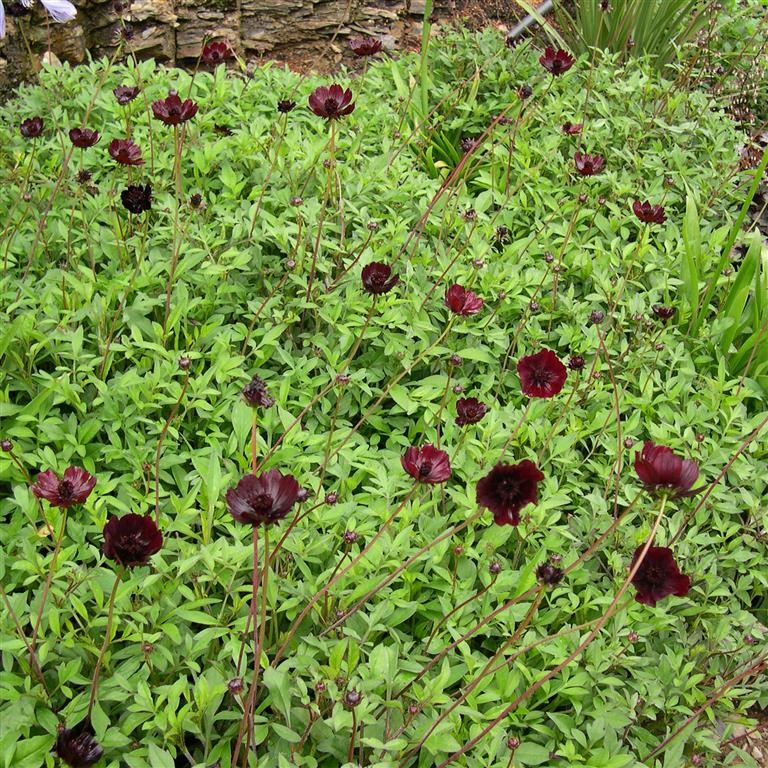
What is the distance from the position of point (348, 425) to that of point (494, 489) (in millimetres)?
942

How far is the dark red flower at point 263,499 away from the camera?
123cm

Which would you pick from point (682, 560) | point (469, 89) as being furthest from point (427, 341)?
point (469, 89)

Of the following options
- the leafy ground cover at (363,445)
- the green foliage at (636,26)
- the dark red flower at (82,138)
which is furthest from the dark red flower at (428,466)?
the green foliage at (636,26)

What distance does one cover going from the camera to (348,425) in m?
2.23

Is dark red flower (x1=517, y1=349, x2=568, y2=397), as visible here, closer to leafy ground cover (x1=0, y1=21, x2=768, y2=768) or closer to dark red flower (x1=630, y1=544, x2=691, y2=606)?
leafy ground cover (x1=0, y1=21, x2=768, y2=768)

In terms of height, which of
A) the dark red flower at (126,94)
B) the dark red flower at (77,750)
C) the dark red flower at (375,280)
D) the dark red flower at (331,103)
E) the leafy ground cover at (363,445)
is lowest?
the leafy ground cover at (363,445)

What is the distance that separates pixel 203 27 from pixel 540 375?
334 centimetres

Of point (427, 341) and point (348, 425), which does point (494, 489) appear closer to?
point (348, 425)

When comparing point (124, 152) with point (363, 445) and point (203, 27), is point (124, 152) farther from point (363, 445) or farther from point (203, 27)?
point (203, 27)

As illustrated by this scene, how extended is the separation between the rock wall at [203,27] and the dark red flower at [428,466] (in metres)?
2.50

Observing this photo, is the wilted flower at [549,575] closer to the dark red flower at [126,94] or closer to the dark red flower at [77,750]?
the dark red flower at [77,750]

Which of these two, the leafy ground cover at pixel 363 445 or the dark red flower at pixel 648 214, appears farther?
the dark red flower at pixel 648 214

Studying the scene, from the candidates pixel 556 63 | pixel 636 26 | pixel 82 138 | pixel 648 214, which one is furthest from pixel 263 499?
pixel 636 26

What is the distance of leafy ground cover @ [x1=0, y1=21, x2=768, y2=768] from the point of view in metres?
1.55
